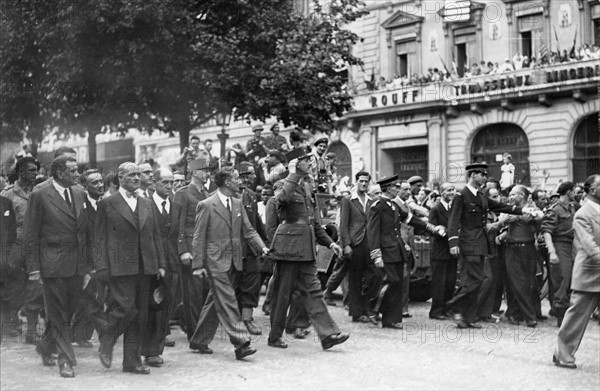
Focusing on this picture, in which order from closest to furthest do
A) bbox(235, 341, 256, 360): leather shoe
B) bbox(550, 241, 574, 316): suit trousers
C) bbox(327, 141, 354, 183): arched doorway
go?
1. bbox(235, 341, 256, 360): leather shoe
2. bbox(550, 241, 574, 316): suit trousers
3. bbox(327, 141, 354, 183): arched doorway

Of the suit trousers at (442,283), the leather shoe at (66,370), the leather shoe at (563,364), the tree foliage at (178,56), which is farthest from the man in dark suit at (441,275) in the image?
the tree foliage at (178,56)

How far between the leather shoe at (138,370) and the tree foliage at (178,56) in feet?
51.6

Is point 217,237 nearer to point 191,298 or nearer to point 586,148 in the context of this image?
point 191,298

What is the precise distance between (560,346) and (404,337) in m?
2.30

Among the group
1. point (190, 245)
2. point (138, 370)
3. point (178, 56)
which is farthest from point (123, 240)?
point (178, 56)

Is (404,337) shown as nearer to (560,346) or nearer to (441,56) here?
(560,346)

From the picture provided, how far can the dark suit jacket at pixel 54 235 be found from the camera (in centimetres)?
786

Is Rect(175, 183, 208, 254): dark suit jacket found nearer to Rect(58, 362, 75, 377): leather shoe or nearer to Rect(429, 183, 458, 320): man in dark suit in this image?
Rect(58, 362, 75, 377): leather shoe

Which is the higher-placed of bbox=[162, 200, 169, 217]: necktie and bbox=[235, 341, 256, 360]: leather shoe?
bbox=[162, 200, 169, 217]: necktie

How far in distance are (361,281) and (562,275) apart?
A: 2.82 meters

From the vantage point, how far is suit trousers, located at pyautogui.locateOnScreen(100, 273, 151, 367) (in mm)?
7785

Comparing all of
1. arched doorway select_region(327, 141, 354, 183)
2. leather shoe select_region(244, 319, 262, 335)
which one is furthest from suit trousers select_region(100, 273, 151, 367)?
arched doorway select_region(327, 141, 354, 183)

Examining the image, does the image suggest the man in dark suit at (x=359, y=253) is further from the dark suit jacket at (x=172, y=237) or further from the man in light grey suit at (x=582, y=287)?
the man in light grey suit at (x=582, y=287)

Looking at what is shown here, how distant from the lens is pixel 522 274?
11.5 m
